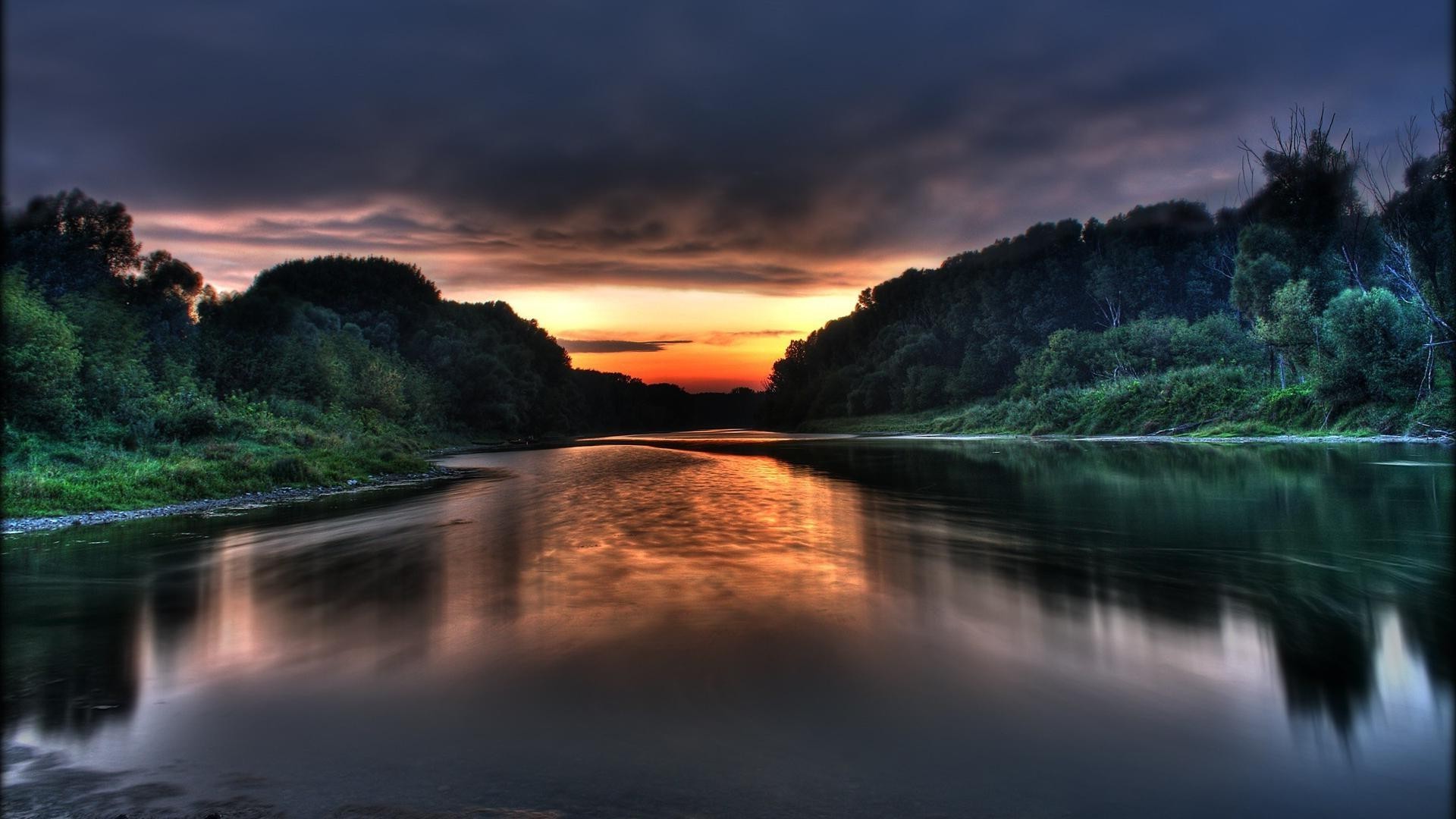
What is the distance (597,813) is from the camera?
12.7 ft

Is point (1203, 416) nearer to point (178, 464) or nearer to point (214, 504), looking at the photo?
point (214, 504)

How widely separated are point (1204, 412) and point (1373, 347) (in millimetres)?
12068

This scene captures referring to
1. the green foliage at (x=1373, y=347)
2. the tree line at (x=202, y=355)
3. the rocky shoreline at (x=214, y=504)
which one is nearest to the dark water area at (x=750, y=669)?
the rocky shoreline at (x=214, y=504)

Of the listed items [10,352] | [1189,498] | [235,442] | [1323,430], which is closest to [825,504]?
[1189,498]

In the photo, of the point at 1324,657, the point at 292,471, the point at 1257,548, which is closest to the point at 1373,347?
the point at 1257,548

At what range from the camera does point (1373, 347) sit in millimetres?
30266

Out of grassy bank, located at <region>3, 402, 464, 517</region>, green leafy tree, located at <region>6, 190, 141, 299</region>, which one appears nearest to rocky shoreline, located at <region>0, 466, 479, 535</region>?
grassy bank, located at <region>3, 402, 464, 517</region>

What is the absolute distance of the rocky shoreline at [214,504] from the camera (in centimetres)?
1489

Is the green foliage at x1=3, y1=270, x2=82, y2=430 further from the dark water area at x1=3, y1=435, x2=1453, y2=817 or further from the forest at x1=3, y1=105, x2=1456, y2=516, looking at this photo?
the dark water area at x1=3, y1=435, x2=1453, y2=817

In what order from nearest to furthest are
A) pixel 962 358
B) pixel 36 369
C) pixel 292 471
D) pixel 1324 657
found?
pixel 1324 657 < pixel 36 369 < pixel 292 471 < pixel 962 358

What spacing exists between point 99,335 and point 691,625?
125ft

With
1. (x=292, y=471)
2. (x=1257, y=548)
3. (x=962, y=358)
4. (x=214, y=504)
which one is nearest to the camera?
(x=1257, y=548)

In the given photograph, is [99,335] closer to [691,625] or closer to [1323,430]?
[691,625]

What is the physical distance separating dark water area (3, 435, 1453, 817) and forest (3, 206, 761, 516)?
6730 mm
